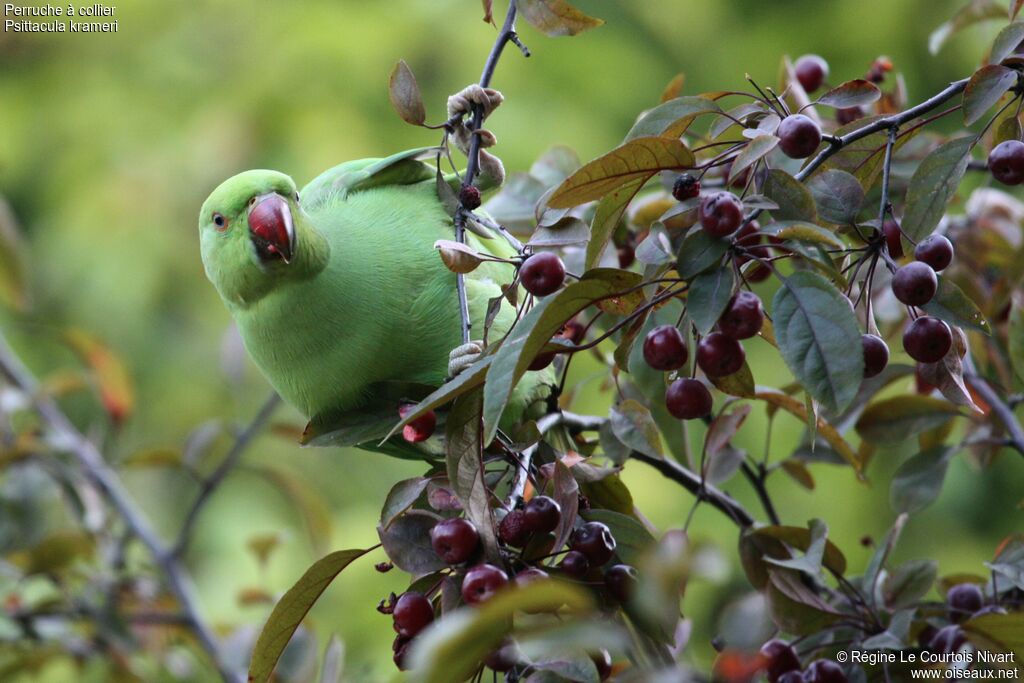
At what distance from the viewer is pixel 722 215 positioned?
73 cm

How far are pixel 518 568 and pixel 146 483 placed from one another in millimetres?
2926

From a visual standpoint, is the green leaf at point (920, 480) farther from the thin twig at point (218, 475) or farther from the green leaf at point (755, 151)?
the thin twig at point (218, 475)

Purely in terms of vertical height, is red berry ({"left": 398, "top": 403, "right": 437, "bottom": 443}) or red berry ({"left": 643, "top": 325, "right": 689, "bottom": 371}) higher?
red berry ({"left": 643, "top": 325, "right": 689, "bottom": 371})

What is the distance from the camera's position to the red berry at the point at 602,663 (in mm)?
819

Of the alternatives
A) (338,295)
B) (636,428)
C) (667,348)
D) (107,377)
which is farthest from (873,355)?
(107,377)

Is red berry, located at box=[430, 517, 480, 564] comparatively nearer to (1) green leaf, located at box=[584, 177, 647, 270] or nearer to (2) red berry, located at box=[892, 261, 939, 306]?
(1) green leaf, located at box=[584, 177, 647, 270]

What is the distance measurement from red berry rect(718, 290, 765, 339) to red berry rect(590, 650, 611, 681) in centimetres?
28

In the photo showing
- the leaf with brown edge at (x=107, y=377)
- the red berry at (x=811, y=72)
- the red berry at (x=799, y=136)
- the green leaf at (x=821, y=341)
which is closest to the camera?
the green leaf at (x=821, y=341)

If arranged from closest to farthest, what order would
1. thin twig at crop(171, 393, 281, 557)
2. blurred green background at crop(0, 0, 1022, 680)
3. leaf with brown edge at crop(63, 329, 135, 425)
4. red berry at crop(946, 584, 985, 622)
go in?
red berry at crop(946, 584, 985, 622) < thin twig at crop(171, 393, 281, 557) < leaf with brown edge at crop(63, 329, 135, 425) < blurred green background at crop(0, 0, 1022, 680)

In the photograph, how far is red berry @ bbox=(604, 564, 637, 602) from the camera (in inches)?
33.3

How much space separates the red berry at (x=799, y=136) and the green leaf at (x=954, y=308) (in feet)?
0.47

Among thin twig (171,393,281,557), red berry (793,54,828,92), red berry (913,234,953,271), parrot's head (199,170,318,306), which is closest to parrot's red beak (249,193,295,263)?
parrot's head (199,170,318,306)

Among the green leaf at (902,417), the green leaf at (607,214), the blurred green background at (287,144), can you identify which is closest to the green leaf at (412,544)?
the green leaf at (607,214)

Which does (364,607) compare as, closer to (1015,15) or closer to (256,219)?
(256,219)
